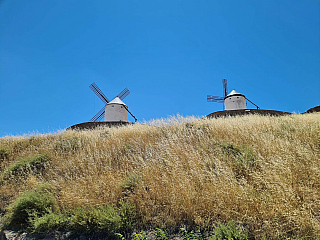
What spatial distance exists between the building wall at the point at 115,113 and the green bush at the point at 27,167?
55.1 feet

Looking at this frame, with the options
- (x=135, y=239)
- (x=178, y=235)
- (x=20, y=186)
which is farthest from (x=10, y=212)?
(x=178, y=235)

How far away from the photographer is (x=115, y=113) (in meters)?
23.5

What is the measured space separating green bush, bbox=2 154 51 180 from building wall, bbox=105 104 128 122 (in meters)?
16.8

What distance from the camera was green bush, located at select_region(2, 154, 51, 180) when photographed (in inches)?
238

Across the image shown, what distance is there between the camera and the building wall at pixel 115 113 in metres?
23.4

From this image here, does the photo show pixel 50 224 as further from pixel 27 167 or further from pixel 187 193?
pixel 27 167

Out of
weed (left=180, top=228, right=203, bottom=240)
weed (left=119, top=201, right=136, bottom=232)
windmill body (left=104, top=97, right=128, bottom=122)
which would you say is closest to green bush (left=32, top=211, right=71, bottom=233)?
weed (left=119, top=201, right=136, bottom=232)

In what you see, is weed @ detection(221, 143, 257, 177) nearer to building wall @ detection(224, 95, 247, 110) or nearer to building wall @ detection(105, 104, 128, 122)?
building wall @ detection(105, 104, 128, 122)

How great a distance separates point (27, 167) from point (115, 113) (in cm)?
1753

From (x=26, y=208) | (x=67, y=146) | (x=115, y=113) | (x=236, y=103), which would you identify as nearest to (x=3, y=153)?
(x=67, y=146)

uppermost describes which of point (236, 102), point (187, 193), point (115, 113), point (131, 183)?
point (236, 102)

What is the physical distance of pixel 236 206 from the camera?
9.23 feet

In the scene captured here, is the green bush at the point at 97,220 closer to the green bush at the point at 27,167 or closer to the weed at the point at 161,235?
the weed at the point at 161,235

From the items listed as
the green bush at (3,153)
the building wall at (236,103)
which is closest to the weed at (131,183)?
the green bush at (3,153)
